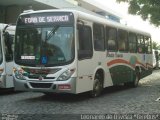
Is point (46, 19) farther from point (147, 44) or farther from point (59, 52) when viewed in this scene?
point (147, 44)

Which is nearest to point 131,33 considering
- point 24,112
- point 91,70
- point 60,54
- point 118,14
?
point 91,70

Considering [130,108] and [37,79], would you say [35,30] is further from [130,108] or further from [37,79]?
[130,108]

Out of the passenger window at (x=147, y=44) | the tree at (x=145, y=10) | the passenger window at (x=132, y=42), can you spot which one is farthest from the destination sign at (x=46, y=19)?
the tree at (x=145, y=10)

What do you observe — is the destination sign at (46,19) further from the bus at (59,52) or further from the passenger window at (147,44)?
the passenger window at (147,44)

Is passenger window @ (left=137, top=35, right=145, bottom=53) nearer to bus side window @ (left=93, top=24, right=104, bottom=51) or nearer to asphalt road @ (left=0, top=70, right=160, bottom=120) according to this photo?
bus side window @ (left=93, top=24, right=104, bottom=51)

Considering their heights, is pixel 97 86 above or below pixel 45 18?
below

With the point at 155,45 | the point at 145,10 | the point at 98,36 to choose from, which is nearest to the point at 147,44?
the point at 145,10

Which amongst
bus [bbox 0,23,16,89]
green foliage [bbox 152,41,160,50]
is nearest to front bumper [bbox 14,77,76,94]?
bus [bbox 0,23,16,89]

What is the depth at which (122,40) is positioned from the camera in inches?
727

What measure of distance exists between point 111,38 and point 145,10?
10.7 metres

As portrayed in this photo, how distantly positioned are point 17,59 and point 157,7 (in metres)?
13.2

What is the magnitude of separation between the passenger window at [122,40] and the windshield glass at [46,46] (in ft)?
15.8

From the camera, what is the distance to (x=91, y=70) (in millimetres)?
14781

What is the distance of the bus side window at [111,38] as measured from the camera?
655 inches
